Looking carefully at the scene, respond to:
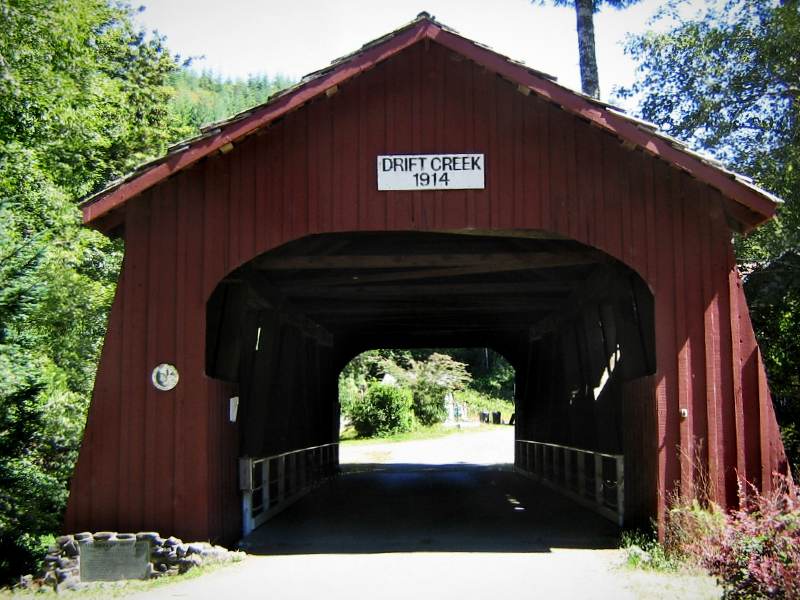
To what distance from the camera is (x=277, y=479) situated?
13.7 metres

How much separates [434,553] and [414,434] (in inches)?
1122

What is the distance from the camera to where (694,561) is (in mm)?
8797

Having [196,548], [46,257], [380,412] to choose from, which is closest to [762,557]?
[196,548]

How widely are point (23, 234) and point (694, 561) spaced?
12502 millimetres

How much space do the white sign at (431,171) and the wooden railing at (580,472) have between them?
3.92 meters

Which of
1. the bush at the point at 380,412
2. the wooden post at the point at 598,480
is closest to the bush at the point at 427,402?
the bush at the point at 380,412

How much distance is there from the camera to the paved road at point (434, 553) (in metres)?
8.02

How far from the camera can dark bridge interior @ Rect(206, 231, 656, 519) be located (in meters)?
11.2

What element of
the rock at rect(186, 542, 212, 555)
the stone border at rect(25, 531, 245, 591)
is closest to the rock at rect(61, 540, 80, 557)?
the stone border at rect(25, 531, 245, 591)

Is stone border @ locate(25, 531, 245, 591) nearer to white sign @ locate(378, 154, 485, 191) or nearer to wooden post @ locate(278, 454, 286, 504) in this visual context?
white sign @ locate(378, 154, 485, 191)

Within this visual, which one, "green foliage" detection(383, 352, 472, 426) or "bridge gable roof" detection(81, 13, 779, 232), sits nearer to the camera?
"bridge gable roof" detection(81, 13, 779, 232)

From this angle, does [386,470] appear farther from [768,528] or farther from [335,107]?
[768,528]

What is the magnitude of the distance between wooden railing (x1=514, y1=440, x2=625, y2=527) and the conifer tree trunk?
698 centimetres

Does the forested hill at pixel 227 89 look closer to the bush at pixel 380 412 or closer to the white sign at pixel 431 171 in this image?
the bush at pixel 380 412
